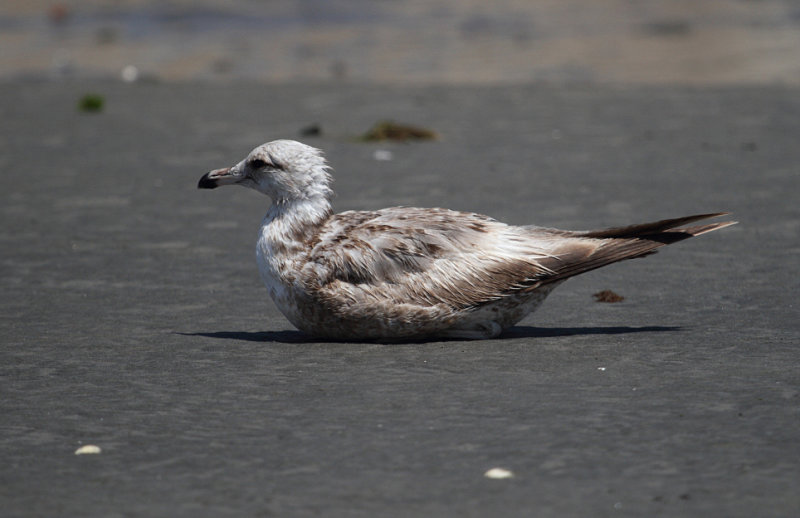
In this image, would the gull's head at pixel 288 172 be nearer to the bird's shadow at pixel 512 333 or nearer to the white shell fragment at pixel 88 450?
the bird's shadow at pixel 512 333

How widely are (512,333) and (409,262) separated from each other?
2.81 feet

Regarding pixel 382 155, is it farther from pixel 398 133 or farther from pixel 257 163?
pixel 257 163

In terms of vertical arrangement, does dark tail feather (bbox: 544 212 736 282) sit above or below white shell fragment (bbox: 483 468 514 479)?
above

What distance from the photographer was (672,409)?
6.06 m

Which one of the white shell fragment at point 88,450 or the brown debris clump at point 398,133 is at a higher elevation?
the brown debris clump at point 398,133

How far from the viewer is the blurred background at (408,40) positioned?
22.0 metres

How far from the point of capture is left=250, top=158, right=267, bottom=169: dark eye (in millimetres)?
7656

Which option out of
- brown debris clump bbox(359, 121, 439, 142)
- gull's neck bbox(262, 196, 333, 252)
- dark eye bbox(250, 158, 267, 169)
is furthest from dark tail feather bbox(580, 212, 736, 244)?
brown debris clump bbox(359, 121, 439, 142)

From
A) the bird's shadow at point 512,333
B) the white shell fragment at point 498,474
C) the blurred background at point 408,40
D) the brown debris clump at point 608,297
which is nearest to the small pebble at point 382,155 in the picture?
the blurred background at point 408,40

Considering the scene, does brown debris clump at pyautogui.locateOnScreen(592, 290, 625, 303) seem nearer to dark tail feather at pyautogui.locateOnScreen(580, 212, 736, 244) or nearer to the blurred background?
dark tail feather at pyautogui.locateOnScreen(580, 212, 736, 244)

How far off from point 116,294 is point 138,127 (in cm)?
831

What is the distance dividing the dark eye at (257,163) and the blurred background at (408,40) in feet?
42.7

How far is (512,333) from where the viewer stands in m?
7.77

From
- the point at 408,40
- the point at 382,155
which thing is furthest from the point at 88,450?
the point at 408,40
